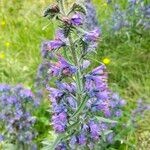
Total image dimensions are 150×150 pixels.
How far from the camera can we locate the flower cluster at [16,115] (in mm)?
3852

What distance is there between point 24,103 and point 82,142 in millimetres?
1111

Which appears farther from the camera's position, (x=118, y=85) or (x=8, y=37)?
(x=8, y=37)

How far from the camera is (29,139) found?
395 cm

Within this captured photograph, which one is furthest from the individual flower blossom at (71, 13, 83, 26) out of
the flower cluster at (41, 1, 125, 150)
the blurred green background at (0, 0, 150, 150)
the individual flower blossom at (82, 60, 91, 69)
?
the blurred green background at (0, 0, 150, 150)

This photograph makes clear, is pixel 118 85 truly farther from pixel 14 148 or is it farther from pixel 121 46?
pixel 14 148

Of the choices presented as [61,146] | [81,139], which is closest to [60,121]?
[81,139]

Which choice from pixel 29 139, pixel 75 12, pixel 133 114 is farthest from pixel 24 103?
pixel 75 12

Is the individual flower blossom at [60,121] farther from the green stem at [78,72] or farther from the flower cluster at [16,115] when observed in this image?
the flower cluster at [16,115]

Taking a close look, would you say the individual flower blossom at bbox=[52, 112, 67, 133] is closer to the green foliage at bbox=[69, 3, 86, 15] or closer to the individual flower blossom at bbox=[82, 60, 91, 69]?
the individual flower blossom at bbox=[82, 60, 91, 69]

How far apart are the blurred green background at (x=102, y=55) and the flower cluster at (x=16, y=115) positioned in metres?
0.82

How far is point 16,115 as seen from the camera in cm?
383

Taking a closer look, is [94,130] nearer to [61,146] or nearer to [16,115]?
[61,146]

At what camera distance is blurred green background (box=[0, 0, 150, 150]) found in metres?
4.64

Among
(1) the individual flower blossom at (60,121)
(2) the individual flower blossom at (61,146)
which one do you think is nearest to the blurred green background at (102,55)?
(2) the individual flower blossom at (61,146)
